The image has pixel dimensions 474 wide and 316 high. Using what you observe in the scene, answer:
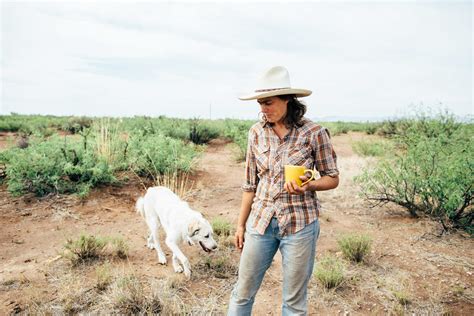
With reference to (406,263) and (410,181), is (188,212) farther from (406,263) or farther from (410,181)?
(410,181)

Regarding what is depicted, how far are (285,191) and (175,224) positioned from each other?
2.16 m

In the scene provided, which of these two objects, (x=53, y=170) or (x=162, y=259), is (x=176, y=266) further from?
(x=53, y=170)

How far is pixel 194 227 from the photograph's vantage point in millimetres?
3809

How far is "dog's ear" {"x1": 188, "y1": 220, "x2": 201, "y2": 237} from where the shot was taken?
381 centimetres

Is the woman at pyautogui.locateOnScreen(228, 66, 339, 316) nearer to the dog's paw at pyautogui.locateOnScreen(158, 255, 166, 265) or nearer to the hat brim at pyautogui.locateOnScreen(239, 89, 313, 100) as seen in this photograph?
the hat brim at pyautogui.locateOnScreen(239, 89, 313, 100)

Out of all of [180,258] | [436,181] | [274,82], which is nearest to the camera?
[274,82]

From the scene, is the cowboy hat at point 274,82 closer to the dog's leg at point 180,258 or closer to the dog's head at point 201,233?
the dog's head at point 201,233

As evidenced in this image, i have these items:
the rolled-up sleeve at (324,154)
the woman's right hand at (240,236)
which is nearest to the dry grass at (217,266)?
the woman's right hand at (240,236)

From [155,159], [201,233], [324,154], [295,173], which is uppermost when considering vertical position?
[324,154]

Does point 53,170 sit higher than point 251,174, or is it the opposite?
point 251,174

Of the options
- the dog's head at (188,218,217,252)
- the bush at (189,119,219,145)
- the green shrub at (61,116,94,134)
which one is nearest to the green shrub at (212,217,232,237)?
the dog's head at (188,218,217,252)

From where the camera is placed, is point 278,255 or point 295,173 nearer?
point 295,173

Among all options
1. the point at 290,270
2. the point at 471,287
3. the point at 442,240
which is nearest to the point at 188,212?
the point at 290,270

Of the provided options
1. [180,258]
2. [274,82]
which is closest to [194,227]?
[180,258]
